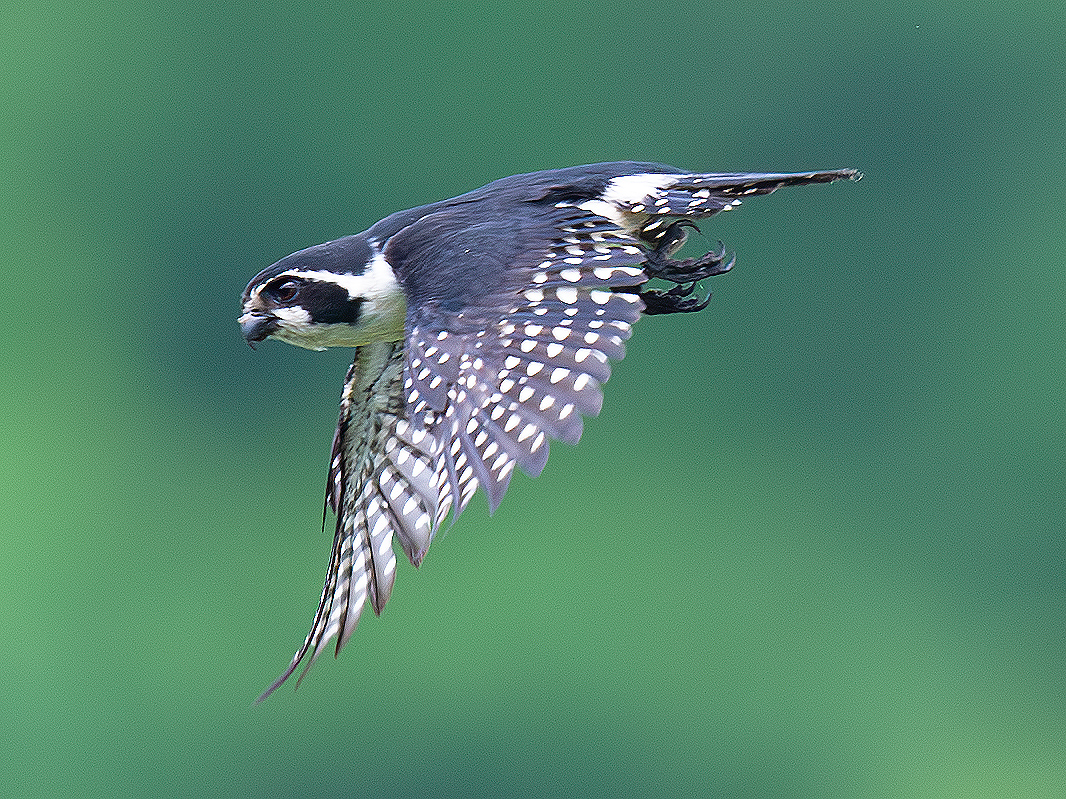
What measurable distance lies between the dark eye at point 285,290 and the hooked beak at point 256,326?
0.22 ft

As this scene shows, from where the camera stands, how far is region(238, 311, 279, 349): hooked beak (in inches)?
260

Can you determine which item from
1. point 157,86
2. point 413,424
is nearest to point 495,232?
point 413,424

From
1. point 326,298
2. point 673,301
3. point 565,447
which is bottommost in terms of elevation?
point 565,447

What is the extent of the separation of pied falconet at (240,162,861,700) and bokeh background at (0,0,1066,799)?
13.9m

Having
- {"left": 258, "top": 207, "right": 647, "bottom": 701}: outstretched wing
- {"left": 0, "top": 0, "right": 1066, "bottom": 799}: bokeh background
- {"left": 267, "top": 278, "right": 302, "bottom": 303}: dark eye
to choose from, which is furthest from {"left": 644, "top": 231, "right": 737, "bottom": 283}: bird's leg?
{"left": 0, "top": 0, "right": 1066, "bottom": 799}: bokeh background

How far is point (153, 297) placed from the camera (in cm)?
2622

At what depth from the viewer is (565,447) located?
21875mm

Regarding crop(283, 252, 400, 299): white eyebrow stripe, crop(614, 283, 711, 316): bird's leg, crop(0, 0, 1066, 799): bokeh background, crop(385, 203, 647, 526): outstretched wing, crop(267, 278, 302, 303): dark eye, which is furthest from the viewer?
crop(0, 0, 1066, 799): bokeh background

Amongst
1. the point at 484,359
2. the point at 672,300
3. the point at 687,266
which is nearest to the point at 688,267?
the point at 687,266

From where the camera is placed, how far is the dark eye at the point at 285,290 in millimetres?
6582

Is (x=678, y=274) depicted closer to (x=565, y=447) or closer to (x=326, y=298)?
(x=326, y=298)

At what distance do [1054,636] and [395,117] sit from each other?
10.0m

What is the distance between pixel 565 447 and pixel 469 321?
1619 cm

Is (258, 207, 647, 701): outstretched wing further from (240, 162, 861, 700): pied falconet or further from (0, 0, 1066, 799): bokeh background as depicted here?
(0, 0, 1066, 799): bokeh background
